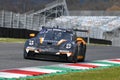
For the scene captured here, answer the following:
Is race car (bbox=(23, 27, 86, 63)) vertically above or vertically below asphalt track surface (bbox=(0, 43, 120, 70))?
above

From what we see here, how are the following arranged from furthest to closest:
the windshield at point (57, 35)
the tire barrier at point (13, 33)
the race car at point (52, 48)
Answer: the tire barrier at point (13, 33) < the windshield at point (57, 35) < the race car at point (52, 48)

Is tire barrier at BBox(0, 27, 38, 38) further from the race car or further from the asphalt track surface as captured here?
the race car

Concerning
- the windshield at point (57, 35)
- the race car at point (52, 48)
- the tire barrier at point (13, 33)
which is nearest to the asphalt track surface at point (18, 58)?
the race car at point (52, 48)

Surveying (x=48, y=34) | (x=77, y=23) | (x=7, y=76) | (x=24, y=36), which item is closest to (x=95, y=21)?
(x=77, y=23)

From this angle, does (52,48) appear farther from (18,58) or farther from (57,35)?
(18,58)

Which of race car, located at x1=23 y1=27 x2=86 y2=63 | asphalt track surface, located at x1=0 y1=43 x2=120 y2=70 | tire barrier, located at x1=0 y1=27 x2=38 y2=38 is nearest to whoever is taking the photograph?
asphalt track surface, located at x1=0 y1=43 x2=120 y2=70

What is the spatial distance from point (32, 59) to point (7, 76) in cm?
579

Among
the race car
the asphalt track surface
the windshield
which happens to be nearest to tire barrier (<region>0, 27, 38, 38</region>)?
the asphalt track surface

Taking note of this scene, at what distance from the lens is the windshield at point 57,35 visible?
15.7 meters

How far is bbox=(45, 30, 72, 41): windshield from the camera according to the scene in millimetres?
15727

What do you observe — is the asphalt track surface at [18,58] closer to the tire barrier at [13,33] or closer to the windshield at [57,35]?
the windshield at [57,35]

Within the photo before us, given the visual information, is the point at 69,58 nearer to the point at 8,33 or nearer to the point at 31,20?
the point at 8,33

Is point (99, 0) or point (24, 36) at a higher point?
point (99, 0)

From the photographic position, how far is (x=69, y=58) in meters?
15.3
